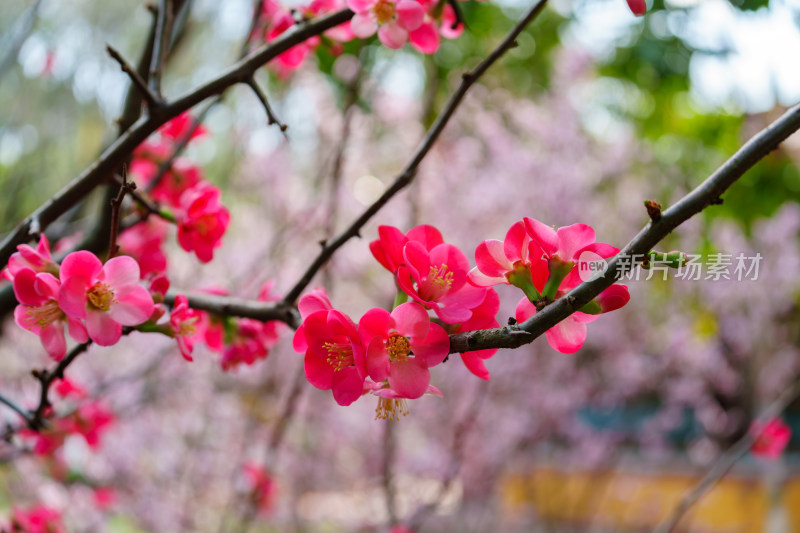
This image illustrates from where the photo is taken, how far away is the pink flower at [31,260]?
0.59m

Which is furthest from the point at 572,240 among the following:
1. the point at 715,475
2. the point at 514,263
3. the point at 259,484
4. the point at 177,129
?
the point at 259,484

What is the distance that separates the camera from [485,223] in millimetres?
3752

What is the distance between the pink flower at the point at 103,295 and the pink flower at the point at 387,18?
419 mm

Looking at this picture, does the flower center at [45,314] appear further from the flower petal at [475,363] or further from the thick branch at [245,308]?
the flower petal at [475,363]

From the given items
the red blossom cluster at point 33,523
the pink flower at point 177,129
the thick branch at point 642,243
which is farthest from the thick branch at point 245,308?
the red blossom cluster at point 33,523

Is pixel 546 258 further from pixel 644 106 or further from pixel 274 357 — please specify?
pixel 644 106

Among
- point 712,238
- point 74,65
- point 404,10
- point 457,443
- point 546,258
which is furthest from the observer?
point 712,238

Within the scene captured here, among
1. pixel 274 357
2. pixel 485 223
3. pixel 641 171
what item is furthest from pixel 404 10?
pixel 641 171

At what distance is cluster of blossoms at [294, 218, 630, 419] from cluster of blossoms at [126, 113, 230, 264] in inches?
15.4

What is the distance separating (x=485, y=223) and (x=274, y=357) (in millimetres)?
1557

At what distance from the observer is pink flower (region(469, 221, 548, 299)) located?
511 millimetres

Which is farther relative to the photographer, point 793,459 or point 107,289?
point 793,459

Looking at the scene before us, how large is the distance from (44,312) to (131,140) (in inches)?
8.9

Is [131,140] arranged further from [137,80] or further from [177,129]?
[177,129]
